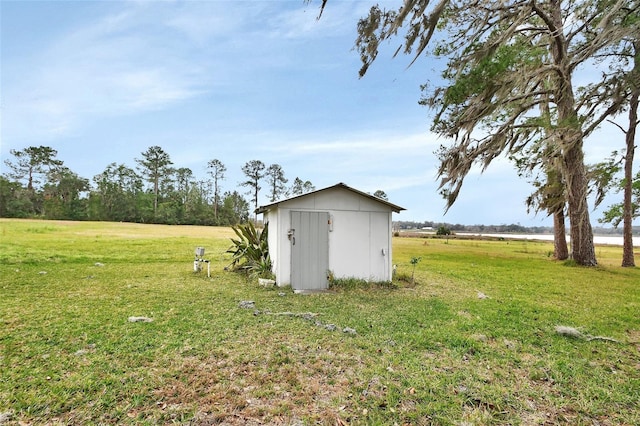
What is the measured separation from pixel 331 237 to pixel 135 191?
46.5 m

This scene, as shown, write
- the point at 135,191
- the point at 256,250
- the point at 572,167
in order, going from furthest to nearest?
the point at 135,191, the point at 572,167, the point at 256,250

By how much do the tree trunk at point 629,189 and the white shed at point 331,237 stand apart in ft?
37.6

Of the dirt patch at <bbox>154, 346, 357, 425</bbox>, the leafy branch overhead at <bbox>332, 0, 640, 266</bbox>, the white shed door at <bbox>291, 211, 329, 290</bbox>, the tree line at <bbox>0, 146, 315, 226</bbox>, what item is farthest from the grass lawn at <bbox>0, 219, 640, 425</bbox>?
the tree line at <bbox>0, 146, 315, 226</bbox>

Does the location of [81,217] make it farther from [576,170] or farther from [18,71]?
[576,170]

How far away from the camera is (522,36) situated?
13164mm

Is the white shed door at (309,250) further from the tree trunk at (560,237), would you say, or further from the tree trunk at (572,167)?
the tree trunk at (560,237)

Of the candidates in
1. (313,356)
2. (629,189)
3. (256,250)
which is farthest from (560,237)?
(313,356)

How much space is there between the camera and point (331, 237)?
29.1ft

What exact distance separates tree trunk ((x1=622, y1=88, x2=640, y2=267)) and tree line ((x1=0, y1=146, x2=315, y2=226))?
3428 centimetres

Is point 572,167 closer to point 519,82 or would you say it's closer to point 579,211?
point 579,211

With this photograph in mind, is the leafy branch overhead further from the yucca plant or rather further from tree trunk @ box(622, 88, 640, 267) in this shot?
the yucca plant

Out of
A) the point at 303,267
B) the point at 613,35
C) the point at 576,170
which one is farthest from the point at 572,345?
the point at 576,170

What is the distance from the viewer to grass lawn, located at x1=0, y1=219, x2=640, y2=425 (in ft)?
9.52

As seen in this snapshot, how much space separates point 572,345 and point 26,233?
2807cm
